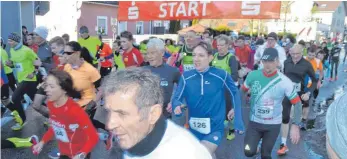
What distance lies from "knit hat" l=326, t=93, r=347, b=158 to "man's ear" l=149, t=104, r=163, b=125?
0.79 m

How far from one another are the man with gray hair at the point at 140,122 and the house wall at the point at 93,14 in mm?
26133

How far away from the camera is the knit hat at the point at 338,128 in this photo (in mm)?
867

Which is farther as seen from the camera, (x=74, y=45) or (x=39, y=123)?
(x=39, y=123)

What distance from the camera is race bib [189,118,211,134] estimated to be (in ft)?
13.0

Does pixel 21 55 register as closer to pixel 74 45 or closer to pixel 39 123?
pixel 39 123

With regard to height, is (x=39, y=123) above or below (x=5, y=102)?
below

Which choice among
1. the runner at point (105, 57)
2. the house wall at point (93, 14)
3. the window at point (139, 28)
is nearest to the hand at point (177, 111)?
the runner at point (105, 57)

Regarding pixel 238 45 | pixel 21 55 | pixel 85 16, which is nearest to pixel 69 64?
pixel 21 55

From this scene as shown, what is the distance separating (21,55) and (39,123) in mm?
1359

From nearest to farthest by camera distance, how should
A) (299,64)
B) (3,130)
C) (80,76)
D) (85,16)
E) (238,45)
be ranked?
(80,76) → (299,64) → (3,130) → (238,45) → (85,16)

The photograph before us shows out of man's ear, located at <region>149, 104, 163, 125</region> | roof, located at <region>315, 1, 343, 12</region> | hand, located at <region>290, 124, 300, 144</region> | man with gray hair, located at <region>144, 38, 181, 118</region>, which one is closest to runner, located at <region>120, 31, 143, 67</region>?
man with gray hair, located at <region>144, 38, 181, 118</region>

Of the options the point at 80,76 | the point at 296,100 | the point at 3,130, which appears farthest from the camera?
the point at 3,130

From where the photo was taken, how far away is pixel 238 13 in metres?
6.79

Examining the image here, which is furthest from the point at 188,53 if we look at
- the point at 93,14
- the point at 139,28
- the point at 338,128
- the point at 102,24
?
the point at 139,28
